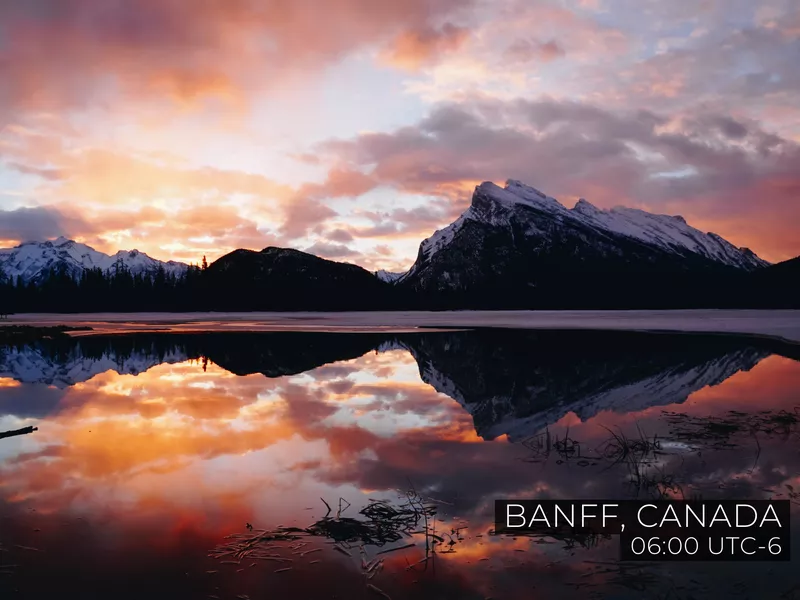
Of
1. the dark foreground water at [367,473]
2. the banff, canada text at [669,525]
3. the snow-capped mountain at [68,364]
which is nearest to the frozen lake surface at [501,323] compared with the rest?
the snow-capped mountain at [68,364]

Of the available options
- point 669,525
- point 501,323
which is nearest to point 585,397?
point 669,525

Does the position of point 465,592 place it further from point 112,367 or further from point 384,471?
point 112,367

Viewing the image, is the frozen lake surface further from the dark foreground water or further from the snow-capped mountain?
the dark foreground water

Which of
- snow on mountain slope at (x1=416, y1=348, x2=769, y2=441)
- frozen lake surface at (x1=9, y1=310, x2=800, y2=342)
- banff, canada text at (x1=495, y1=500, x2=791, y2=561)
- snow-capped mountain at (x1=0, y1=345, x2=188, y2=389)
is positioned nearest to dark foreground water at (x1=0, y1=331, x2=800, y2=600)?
snow on mountain slope at (x1=416, y1=348, x2=769, y2=441)

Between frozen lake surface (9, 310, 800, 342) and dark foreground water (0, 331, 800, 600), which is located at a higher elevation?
frozen lake surface (9, 310, 800, 342)

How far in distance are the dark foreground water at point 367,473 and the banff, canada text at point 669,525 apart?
342mm

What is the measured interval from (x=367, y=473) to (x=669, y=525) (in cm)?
673

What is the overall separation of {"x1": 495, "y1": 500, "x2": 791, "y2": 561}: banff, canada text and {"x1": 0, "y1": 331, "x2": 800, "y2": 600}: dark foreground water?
342 mm

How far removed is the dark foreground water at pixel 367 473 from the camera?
833cm

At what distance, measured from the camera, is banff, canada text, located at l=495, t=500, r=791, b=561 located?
907 cm

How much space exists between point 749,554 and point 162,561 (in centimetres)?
936

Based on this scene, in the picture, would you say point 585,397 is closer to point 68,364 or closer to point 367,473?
point 367,473

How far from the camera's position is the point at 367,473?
13734mm

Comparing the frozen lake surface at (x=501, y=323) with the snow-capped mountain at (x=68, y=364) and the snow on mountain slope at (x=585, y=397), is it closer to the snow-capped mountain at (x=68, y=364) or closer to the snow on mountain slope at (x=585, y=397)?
the snow on mountain slope at (x=585, y=397)
